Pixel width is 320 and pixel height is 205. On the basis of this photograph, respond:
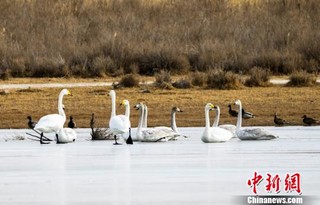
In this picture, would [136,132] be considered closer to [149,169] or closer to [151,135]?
[151,135]

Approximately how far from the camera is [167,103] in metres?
26.5

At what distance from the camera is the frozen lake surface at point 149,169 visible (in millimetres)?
11289

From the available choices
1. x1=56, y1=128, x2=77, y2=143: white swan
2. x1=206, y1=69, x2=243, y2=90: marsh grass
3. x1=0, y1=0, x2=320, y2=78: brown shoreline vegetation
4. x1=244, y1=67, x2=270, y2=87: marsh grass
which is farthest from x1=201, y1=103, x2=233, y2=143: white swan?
x1=0, y1=0, x2=320, y2=78: brown shoreline vegetation

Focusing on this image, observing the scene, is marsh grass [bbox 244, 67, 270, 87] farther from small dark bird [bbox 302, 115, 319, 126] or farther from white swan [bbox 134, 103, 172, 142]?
white swan [bbox 134, 103, 172, 142]

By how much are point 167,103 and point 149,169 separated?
500 inches

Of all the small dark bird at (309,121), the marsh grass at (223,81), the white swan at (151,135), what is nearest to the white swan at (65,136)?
the white swan at (151,135)

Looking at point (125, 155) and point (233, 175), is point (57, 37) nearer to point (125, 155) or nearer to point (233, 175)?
point (125, 155)

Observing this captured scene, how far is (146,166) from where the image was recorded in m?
14.2

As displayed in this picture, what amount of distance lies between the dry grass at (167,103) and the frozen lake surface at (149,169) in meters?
4.37

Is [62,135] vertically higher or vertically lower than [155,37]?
higher

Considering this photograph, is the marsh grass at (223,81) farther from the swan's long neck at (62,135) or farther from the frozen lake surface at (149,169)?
the swan's long neck at (62,135)

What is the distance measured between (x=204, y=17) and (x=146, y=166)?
29.1 metres

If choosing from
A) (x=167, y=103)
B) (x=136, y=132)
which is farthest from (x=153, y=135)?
(x=167, y=103)

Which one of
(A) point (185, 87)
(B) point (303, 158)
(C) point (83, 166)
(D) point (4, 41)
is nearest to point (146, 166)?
(C) point (83, 166)
